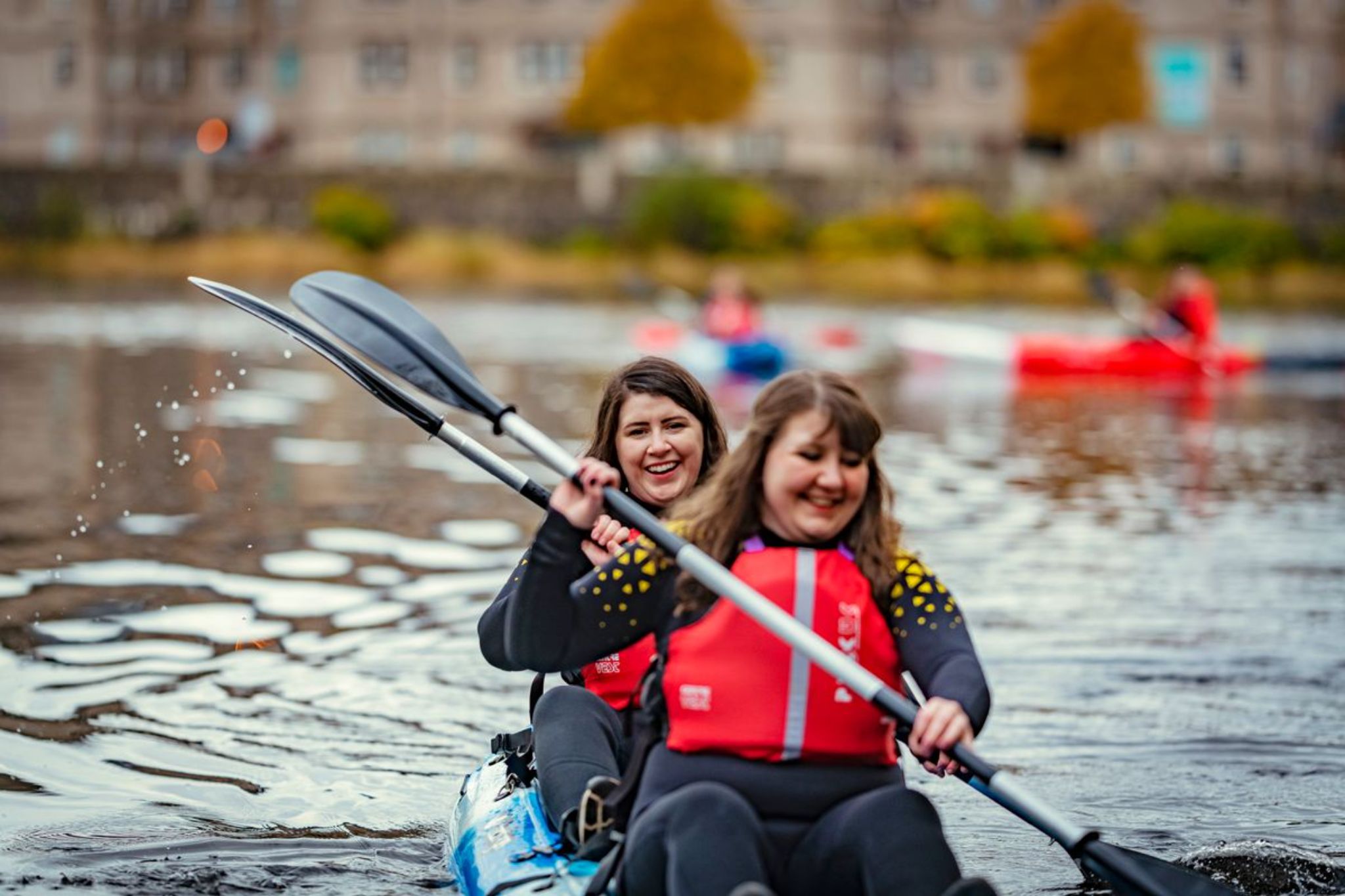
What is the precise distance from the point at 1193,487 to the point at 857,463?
414 inches

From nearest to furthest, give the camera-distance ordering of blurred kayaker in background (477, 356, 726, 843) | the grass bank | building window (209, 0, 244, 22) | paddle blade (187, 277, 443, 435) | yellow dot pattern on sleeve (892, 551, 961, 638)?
1. yellow dot pattern on sleeve (892, 551, 961, 638)
2. blurred kayaker in background (477, 356, 726, 843)
3. paddle blade (187, 277, 443, 435)
4. the grass bank
5. building window (209, 0, 244, 22)

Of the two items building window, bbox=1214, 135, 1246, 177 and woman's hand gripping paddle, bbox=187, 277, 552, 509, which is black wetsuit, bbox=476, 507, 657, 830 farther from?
building window, bbox=1214, 135, 1246, 177

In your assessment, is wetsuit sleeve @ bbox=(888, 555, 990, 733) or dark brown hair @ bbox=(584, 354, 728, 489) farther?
dark brown hair @ bbox=(584, 354, 728, 489)

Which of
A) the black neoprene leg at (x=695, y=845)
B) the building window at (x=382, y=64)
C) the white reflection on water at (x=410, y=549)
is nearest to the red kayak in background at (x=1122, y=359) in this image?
the white reflection on water at (x=410, y=549)

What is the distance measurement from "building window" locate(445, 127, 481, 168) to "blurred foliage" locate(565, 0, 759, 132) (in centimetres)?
594

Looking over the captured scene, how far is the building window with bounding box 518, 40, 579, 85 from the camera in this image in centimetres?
5488

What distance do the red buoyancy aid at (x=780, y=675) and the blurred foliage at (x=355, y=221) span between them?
→ 1619 inches

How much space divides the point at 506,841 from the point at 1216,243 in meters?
41.4

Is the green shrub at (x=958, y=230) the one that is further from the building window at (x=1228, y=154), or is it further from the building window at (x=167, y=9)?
the building window at (x=167, y=9)

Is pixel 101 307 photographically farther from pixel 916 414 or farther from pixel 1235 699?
pixel 1235 699

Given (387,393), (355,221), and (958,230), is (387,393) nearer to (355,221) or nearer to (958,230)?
(958,230)

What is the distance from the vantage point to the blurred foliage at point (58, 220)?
45938 mm

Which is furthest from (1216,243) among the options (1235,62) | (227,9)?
(227,9)

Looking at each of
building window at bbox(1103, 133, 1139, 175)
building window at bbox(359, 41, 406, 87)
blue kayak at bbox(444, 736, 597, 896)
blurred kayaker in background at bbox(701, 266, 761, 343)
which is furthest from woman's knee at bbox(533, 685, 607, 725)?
building window at bbox(1103, 133, 1139, 175)
